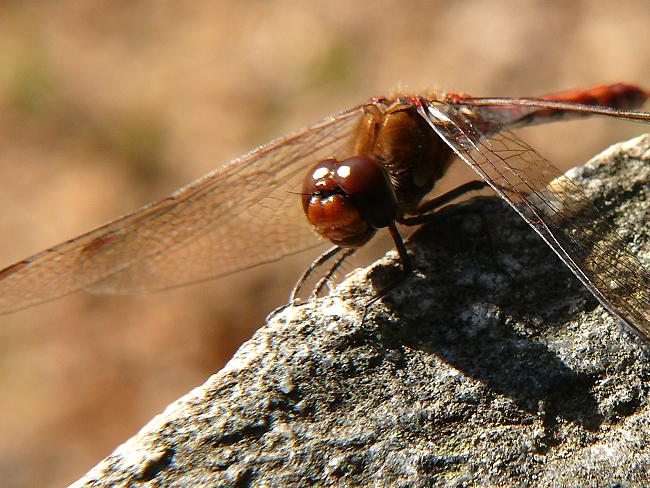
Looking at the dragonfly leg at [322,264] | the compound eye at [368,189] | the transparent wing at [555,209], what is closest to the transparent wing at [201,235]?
the dragonfly leg at [322,264]

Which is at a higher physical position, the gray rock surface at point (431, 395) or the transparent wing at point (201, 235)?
the transparent wing at point (201, 235)

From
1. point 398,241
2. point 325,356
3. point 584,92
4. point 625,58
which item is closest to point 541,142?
point 625,58

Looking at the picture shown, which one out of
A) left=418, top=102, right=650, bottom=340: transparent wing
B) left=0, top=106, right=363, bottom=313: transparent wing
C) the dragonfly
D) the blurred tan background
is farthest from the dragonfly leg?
the blurred tan background

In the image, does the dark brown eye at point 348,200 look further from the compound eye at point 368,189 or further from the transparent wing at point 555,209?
the transparent wing at point 555,209

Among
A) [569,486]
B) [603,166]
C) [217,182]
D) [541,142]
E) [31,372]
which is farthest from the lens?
[541,142]

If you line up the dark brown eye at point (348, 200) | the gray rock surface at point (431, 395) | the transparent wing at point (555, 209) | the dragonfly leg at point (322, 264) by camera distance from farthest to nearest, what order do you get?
the dragonfly leg at point (322, 264), the dark brown eye at point (348, 200), the transparent wing at point (555, 209), the gray rock surface at point (431, 395)

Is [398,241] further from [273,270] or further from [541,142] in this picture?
[541,142]
